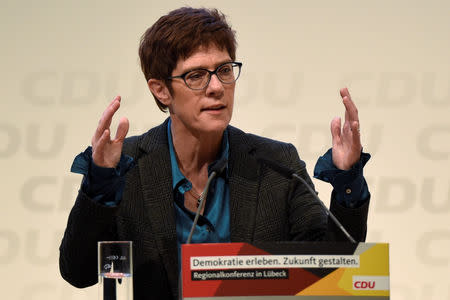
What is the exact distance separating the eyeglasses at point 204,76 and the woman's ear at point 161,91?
12cm

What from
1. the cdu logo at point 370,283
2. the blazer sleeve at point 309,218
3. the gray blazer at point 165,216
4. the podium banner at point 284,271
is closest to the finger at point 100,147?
the gray blazer at point 165,216

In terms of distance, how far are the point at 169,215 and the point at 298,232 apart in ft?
1.48

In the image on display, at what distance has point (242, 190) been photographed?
2.24 meters

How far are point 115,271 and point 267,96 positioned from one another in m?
1.90

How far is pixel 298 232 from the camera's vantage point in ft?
7.32

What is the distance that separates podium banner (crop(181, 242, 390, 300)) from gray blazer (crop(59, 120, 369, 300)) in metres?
0.57

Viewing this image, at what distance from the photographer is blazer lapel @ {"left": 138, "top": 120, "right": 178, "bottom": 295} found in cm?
212

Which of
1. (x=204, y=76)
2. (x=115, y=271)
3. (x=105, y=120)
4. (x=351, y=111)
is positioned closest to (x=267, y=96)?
(x=204, y=76)

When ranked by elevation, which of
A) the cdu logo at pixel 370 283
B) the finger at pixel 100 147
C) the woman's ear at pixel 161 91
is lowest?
the cdu logo at pixel 370 283

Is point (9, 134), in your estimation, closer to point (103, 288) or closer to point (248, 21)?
point (248, 21)

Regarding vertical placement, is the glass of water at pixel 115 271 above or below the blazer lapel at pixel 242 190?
below

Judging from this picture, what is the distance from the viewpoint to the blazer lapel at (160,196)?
212cm

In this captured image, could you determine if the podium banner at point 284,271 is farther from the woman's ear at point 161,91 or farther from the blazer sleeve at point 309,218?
the woman's ear at point 161,91

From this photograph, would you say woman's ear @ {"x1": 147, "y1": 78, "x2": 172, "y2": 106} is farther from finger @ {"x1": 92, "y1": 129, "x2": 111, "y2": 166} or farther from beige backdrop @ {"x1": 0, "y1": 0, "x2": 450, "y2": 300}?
beige backdrop @ {"x1": 0, "y1": 0, "x2": 450, "y2": 300}
